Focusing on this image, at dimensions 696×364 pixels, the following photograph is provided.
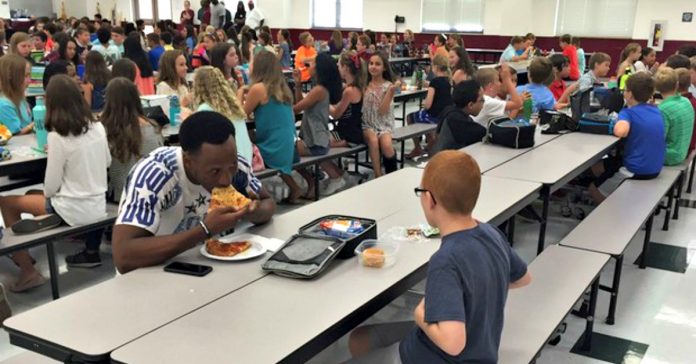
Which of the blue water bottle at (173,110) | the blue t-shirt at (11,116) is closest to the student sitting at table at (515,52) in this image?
the blue water bottle at (173,110)

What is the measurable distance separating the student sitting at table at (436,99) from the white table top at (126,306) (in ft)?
15.2

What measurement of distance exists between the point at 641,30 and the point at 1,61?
1460 cm

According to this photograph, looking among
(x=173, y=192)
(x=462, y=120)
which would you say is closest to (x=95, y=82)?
(x=462, y=120)

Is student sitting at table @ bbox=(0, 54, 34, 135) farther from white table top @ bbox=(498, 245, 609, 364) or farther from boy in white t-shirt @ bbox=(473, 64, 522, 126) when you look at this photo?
white table top @ bbox=(498, 245, 609, 364)

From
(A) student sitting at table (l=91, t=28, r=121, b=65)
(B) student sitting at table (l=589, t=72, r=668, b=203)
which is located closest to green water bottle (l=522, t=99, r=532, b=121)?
(B) student sitting at table (l=589, t=72, r=668, b=203)

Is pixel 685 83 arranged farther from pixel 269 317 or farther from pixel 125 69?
pixel 269 317

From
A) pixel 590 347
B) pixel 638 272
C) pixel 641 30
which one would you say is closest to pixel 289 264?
pixel 590 347

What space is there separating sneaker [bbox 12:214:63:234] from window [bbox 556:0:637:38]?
592 inches

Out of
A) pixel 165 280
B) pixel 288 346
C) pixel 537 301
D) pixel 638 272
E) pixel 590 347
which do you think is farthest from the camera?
pixel 638 272

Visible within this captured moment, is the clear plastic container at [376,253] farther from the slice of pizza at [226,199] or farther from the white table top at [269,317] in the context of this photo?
the slice of pizza at [226,199]

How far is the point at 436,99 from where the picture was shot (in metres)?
6.65

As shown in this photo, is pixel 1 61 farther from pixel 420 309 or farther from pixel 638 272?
pixel 638 272

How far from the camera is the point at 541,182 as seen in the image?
3637 millimetres

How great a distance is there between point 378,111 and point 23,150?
315 centimetres
